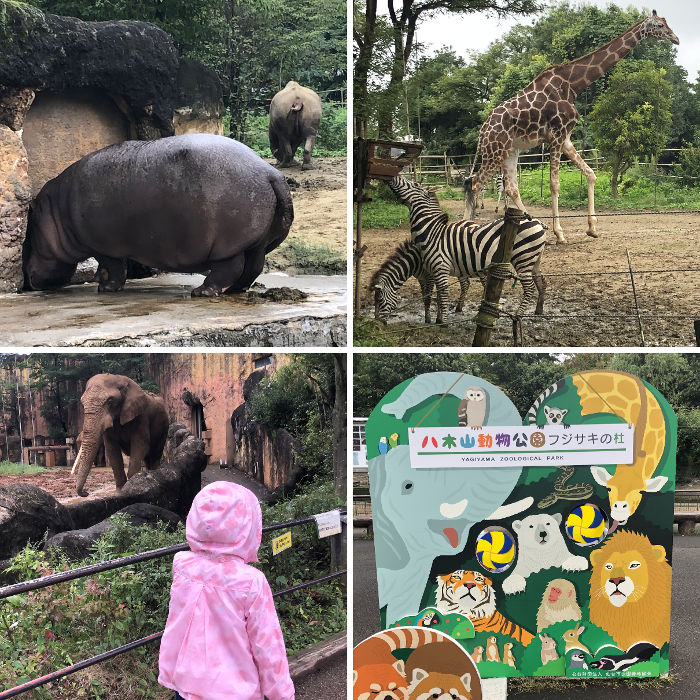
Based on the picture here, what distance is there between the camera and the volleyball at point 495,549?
4.17 meters

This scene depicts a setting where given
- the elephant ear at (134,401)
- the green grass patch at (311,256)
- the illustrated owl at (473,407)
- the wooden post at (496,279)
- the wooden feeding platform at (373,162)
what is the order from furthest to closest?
the green grass patch at (311,256) → the wooden feeding platform at (373,162) → the elephant ear at (134,401) → the wooden post at (496,279) → the illustrated owl at (473,407)

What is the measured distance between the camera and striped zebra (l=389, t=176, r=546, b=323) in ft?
18.7

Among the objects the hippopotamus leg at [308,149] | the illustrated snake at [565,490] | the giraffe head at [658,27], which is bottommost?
the illustrated snake at [565,490]

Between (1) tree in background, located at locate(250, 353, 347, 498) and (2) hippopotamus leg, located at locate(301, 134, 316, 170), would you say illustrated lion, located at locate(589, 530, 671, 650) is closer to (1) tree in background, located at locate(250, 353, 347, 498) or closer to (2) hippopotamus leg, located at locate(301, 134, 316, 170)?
(1) tree in background, located at locate(250, 353, 347, 498)

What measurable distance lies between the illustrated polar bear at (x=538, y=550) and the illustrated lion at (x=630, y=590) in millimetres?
133

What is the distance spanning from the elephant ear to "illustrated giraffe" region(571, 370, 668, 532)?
2.67m

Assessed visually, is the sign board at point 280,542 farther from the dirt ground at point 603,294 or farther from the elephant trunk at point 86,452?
the dirt ground at point 603,294

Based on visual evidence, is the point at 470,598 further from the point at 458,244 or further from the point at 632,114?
the point at 632,114

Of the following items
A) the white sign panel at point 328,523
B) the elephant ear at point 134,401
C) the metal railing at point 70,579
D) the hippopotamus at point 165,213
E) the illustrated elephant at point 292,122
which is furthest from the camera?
the illustrated elephant at point 292,122

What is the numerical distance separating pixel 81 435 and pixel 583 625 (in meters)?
3.11

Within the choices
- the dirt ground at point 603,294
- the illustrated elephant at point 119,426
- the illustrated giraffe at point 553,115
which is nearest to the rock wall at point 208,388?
the illustrated elephant at point 119,426

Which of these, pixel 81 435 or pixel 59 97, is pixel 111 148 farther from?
pixel 81 435

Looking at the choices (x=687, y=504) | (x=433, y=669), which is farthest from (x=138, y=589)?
(x=687, y=504)

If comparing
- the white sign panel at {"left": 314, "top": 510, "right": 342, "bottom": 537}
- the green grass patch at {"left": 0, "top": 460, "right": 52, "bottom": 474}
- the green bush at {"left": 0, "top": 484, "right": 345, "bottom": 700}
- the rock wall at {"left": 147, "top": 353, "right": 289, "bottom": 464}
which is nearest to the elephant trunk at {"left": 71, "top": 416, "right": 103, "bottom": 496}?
the green grass patch at {"left": 0, "top": 460, "right": 52, "bottom": 474}
